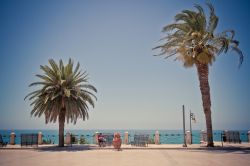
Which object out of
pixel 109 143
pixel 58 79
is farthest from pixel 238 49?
pixel 58 79

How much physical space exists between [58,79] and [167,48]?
1091 centimetres

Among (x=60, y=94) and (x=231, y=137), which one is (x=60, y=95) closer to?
(x=60, y=94)

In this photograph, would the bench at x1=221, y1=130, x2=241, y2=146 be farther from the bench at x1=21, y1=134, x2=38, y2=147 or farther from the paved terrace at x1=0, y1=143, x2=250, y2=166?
the bench at x1=21, y1=134, x2=38, y2=147

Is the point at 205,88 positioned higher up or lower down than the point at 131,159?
higher up

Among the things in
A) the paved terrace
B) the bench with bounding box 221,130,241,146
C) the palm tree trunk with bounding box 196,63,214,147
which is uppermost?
the palm tree trunk with bounding box 196,63,214,147

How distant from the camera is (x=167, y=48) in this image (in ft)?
76.4

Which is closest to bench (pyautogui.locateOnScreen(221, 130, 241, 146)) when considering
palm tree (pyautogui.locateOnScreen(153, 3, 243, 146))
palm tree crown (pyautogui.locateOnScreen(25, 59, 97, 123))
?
palm tree (pyautogui.locateOnScreen(153, 3, 243, 146))

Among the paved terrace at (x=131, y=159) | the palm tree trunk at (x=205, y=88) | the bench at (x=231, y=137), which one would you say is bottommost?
the paved terrace at (x=131, y=159)

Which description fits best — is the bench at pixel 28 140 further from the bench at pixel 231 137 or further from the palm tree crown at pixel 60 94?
the bench at pixel 231 137

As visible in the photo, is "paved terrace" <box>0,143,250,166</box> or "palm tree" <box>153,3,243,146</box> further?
"palm tree" <box>153,3,243,146</box>

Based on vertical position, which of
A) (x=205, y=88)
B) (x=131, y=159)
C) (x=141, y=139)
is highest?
(x=205, y=88)

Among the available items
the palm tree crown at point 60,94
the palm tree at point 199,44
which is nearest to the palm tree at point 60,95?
the palm tree crown at point 60,94

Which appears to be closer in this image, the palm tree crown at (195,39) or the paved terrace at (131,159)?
the paved terrace at (131,159)

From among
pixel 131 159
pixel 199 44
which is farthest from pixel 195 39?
pixel 131 159
